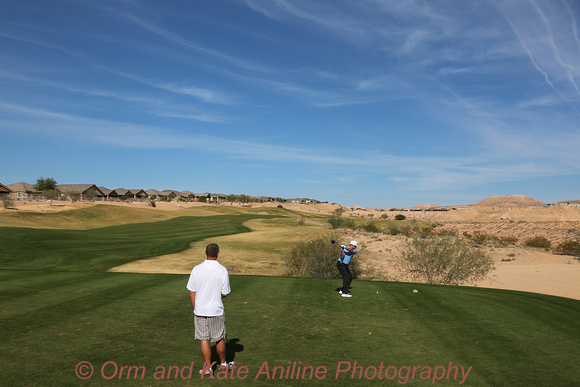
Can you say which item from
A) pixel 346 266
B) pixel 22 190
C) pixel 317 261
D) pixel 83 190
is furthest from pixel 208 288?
pixel 22 190

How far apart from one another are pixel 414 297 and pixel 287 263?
16089mm

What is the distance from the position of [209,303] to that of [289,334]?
2899mm

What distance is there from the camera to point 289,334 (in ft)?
28.8

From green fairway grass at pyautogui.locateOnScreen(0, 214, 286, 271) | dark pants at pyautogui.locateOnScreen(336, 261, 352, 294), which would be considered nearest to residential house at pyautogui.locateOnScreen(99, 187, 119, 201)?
green fairway grass at pyautogui.locateOnScreen(0, 214, 286, 271)

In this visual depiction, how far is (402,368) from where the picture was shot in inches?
276

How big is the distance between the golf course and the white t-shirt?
3.66 ft

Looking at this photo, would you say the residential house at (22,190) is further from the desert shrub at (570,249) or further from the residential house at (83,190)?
the desert shrub at (570,249)

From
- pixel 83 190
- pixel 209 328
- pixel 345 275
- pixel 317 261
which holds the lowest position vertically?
pixel 317 261

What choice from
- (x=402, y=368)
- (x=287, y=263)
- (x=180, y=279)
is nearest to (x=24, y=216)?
(x=287, y=263)

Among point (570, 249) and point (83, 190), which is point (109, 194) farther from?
point (570, 249)

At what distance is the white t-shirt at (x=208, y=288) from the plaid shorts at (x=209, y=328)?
0.10 meters

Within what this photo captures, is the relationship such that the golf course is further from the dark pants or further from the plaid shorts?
the plaid shorts

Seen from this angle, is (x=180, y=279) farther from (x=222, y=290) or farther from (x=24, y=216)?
(x=24, y=216)

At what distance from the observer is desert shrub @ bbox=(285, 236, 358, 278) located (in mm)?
24484
